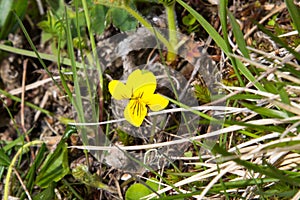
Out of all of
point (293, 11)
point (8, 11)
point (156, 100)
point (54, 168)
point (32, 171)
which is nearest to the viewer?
point (293, 11)

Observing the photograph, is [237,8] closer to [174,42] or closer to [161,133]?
[174,42]

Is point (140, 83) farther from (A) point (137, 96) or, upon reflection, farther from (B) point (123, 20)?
(B) point (123, 20)

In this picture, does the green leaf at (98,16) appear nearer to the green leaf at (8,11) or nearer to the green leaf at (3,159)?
the green leaf at (8,11)

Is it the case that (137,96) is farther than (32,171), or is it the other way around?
(32,171)

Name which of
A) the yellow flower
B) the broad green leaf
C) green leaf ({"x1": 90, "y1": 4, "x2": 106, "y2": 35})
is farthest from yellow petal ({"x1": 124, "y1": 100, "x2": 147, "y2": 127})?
green leaf ({"x1": 90, "y1": 4, "x2": 106, "y2": 35})

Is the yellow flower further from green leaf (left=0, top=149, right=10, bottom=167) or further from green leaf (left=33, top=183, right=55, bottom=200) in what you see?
green leaf (left=0, top=149, right=10, bottom=167)

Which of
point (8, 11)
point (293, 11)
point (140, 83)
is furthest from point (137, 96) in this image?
point (8, 11)

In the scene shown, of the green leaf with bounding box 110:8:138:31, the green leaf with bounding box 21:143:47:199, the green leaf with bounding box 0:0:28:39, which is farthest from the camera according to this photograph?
the green leaf with bounding box 0:0:28:39

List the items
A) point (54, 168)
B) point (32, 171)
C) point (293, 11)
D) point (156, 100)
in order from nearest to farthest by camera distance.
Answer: point (293, 11)
point (156, 100)
point (32, 171)
point (54, 168)

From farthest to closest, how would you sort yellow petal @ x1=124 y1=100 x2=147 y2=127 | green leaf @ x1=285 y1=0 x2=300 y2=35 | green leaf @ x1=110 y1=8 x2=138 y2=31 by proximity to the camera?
green leaf @ x1=110 y1=8 x2=138 y2=31 < yellow petal @ x1=124 y1=100 x2=147 y2=127 < green leaf @ x1=285 y1=0 x2=300 y2=35
